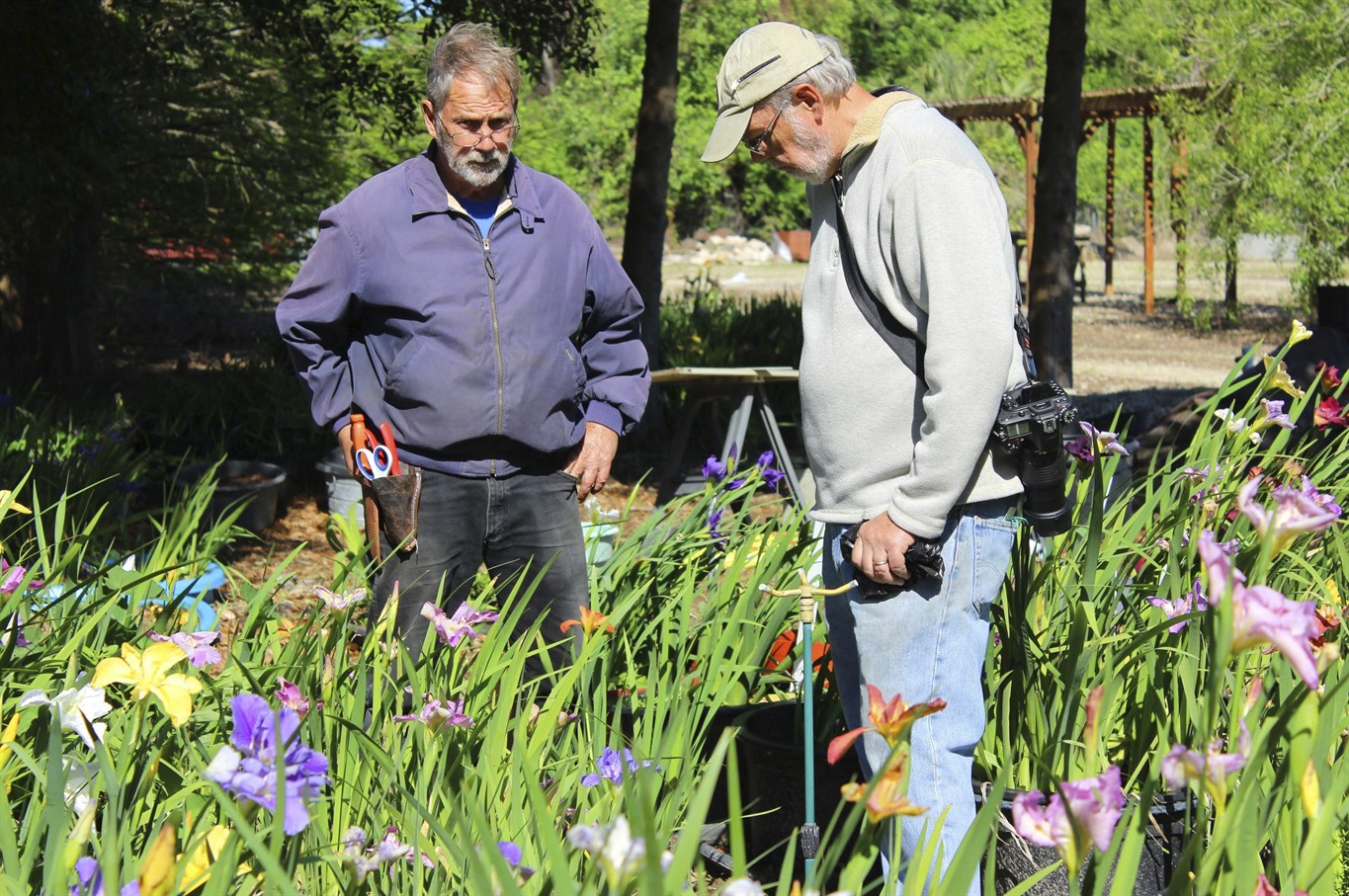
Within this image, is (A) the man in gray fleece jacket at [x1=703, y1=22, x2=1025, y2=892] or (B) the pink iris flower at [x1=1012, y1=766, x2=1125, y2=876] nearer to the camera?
(B) the pink iris flower at [x1=1012, y1=766, x2=1125, y2=876]

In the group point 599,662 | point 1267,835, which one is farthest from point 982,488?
point 599,662

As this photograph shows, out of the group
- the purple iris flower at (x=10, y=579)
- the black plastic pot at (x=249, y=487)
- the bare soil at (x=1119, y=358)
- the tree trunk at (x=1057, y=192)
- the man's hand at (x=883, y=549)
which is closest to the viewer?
the man's hand at (x=883, y=549)

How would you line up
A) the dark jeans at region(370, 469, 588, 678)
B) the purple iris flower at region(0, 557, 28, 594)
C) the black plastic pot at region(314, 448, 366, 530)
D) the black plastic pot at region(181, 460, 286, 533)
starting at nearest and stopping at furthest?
the purple iris flower at region(0, 557, 28, 594) → the dark jeans at region(370, 469, 588, 678) → the black plastic pot at region(181, 460, 286, 533) → the black plastic pot at region(314, 448, 366, 530)

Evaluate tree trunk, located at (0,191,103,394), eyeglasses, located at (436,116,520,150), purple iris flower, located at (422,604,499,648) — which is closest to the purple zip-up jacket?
eyeglasses, located at (436,116,520,150)

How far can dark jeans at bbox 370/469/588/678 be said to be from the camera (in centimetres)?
262

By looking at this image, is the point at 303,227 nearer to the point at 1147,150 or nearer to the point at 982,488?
the point at 982,488

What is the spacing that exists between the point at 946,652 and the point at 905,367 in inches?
15.9

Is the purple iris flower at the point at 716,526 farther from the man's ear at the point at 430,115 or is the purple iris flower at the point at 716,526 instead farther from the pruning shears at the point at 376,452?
the man's ear at the point at 430,115

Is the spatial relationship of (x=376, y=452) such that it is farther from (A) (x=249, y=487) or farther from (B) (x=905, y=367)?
(A) (x=249, y=487)

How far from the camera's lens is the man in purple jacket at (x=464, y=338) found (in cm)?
254

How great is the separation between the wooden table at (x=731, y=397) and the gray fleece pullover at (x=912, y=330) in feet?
8.65

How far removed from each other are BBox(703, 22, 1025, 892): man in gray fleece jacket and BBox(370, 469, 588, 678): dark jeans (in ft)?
2.77

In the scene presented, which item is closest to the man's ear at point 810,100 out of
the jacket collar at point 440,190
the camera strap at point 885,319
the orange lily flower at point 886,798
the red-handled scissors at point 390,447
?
the camera strap at point 885,319

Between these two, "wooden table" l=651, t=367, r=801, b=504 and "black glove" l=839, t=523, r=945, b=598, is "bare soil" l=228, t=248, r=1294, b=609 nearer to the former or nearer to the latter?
"wooden table" l=651, t=367, r=801, b=504
